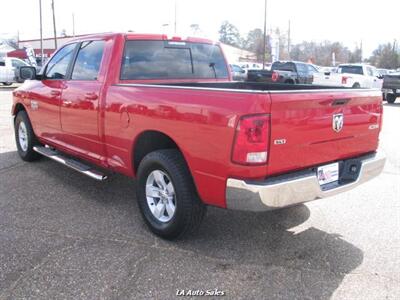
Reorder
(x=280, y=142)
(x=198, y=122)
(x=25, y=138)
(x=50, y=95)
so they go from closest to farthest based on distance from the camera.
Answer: (x=280, y=142), (x=198, y=122), (x=50, y=95), (x=25, y=138)

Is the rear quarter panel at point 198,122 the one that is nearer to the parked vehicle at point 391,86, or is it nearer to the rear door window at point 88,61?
the rear door window at point 88,61

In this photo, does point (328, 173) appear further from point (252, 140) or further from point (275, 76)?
point (275, 76)

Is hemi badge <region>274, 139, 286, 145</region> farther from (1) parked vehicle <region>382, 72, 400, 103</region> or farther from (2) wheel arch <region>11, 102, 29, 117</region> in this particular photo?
(1) parked vehicle <region>382, 72, 400, 103</region>

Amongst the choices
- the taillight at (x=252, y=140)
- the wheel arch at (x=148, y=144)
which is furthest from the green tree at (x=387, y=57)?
the taillight at (x=252, y=140)

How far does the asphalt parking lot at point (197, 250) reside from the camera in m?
3.21

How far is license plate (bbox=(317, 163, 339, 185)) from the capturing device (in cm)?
362

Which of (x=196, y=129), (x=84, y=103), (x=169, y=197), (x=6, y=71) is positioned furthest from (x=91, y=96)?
(x=6, y=71)

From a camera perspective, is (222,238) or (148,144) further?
(148,144)

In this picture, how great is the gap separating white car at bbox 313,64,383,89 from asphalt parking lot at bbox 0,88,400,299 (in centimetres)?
1705

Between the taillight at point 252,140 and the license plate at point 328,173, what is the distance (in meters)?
0.69

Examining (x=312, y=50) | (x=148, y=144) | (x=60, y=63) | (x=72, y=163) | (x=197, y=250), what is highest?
(x=312, y=50)

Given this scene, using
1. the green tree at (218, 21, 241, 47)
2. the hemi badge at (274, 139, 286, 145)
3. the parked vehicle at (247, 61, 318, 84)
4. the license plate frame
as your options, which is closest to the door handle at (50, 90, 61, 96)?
the hemi badge at (274, 139, 286, 145)

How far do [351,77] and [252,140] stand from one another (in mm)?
19963

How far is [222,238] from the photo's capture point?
4086mm
